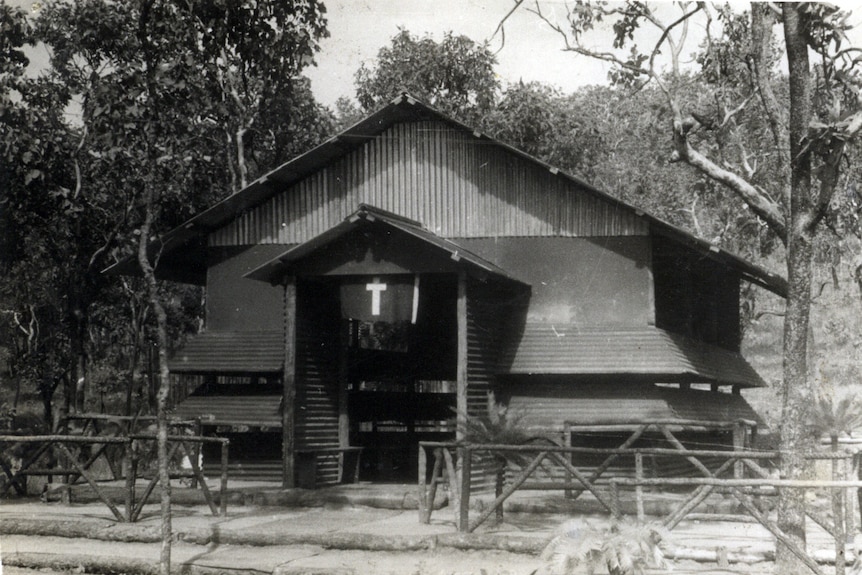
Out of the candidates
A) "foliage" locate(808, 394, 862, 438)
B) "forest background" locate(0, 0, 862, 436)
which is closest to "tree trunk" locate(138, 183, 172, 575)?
"forest background" locate(0, 0, 862, 436)

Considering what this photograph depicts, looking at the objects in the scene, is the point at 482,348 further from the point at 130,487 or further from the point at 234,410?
the point at 130,487

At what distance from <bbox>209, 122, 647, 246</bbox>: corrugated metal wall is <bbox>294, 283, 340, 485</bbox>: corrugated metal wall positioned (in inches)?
76.8

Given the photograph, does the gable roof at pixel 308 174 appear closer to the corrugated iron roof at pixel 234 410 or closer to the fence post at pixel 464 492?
the corrugated iron roof at pixel 234 410

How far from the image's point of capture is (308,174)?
17.7 m

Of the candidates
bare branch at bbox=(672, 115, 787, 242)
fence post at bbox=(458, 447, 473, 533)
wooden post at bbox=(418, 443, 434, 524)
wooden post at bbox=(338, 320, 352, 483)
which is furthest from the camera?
wooden post at bbox=(338, 320, 352, 483)

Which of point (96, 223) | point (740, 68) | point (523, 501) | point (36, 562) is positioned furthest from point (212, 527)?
point (740, 68)

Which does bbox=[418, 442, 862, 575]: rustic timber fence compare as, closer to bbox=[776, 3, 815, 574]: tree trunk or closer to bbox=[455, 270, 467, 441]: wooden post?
bbox=[776, 3, 815, 574]: tree trunk

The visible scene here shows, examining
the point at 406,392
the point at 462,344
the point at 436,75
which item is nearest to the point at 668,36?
the point at 462,344

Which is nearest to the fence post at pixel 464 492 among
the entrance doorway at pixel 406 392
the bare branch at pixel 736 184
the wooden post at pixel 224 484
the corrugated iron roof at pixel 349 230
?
the wooden post at pixel 224 484

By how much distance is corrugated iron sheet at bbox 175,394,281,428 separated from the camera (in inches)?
644

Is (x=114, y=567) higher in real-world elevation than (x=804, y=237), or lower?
lower

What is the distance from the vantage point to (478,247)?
16625 mm

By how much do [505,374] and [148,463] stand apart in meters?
10.5

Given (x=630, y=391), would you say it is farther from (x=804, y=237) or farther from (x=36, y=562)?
(x=36, y=562)
